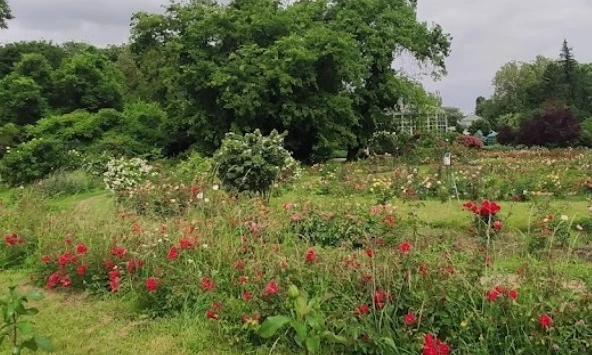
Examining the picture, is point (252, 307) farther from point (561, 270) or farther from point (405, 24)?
point (405, 24)

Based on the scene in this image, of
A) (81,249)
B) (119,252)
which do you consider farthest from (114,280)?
(81,249)

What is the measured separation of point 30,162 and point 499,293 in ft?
55.7

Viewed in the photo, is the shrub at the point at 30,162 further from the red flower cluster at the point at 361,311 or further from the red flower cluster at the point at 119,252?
the red flower cluster at the point at 361,311

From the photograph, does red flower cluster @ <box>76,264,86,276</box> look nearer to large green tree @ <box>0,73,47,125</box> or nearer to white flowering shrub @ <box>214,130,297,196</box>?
white flowering shrub @ <box>214,130,297,196</box>

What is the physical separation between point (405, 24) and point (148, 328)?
78.5ft

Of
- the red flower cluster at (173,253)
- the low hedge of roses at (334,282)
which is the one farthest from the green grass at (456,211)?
the red flower cluster at (173,253)

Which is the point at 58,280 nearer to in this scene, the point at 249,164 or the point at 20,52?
the point at 249,164

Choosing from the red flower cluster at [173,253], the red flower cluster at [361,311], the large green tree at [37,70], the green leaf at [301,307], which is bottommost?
the red flower cluster at [361,311]

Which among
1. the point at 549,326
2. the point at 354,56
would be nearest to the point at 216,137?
the point at 354,56

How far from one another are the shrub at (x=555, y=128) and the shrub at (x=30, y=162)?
2517 centimetres

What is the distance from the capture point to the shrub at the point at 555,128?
31547mm

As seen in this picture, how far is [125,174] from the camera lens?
11.1 meters

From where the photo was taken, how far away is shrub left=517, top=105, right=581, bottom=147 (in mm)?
31547

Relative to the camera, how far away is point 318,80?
75.8 ft
